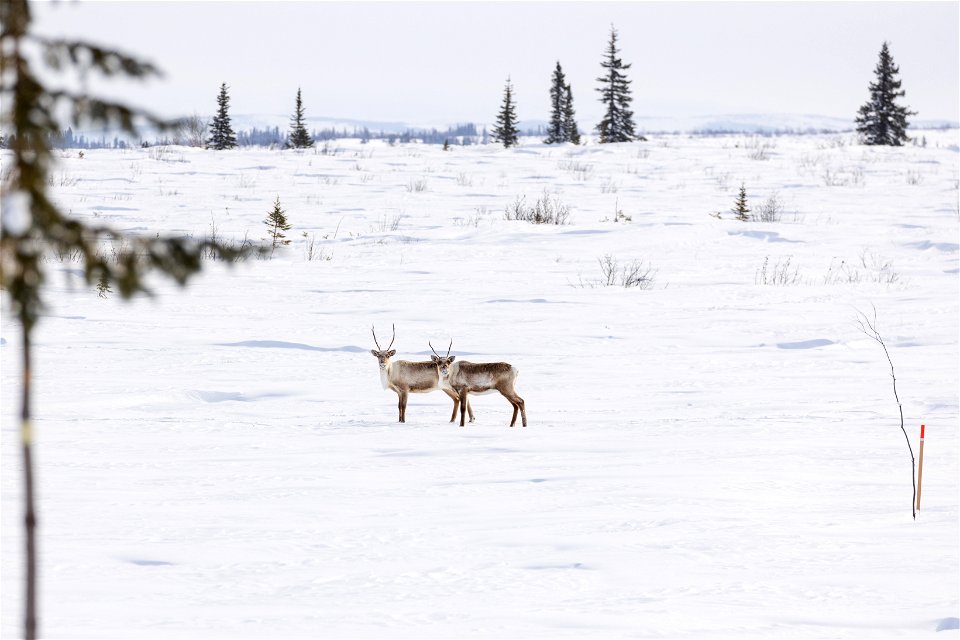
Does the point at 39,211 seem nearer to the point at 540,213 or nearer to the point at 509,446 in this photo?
the point at 509,446

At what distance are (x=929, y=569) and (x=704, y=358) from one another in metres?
6.06

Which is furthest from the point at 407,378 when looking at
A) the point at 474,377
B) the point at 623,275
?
the point at 623,275

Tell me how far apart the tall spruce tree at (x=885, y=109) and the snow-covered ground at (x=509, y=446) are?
109 ft

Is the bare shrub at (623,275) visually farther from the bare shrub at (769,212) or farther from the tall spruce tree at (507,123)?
the tall spruce tree at (507,123)

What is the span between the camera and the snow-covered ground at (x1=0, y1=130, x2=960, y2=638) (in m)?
4.70

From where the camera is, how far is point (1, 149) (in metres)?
27.5

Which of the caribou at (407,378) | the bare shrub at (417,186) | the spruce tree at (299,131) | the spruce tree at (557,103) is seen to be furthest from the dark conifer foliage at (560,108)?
the caribou at (407,378)

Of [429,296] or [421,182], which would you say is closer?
[429,296]

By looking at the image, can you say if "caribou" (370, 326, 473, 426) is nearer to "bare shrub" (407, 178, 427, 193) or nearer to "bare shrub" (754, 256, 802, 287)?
"bare shrub" (754, 256, 802, 287)

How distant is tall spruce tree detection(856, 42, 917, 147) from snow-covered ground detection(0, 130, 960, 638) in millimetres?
33168

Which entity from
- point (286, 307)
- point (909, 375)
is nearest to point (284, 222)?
point (286, 307)

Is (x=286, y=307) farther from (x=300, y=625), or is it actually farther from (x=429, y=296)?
(x=300, y=625)

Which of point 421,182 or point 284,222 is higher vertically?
point 421,182

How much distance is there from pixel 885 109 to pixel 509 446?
156 ft
